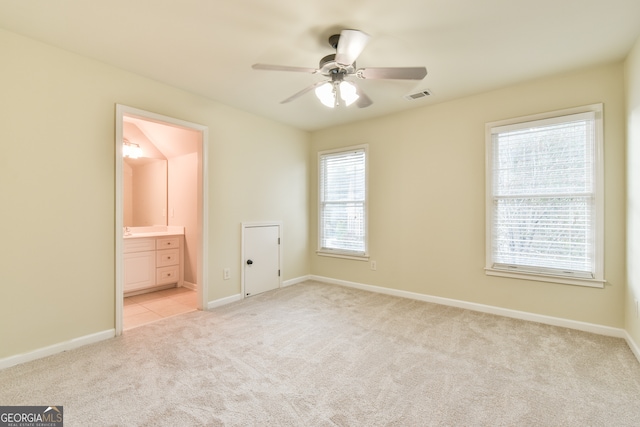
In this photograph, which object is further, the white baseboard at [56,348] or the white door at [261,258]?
the white door at [261,258]

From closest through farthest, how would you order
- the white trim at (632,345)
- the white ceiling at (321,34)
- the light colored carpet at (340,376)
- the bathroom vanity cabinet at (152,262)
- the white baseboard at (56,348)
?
the light colored carpet at (340,376), the white ceiling at (321,34), the white baseboard at (56,348), the white trim at (632,345), the bathroom vanity cabinet at (152,262)

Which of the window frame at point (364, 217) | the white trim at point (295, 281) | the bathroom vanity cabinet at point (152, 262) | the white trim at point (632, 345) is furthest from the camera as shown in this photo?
the white trim at point (295, 281)

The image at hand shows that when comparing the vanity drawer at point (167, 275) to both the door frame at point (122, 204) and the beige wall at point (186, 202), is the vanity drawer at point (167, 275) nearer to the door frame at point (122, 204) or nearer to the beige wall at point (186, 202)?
the beige wall at point (186, 202)

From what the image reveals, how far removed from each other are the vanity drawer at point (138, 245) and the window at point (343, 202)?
8.31 ft

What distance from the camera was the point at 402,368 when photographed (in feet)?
7.13

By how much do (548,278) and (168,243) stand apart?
4.88 m

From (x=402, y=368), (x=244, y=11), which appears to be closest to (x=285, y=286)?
(x=402, y=368)

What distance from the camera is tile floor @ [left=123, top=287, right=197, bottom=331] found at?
3.23m

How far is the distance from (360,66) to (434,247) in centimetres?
233

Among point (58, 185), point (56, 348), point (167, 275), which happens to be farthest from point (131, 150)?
point (56, 348)

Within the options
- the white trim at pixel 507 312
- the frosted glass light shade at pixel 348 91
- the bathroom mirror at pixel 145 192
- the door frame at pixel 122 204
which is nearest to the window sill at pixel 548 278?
the white trim at pixel 507 312

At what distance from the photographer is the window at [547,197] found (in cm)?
275

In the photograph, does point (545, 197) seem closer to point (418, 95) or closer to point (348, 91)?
point (418, 95)

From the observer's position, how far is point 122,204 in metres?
2.77
